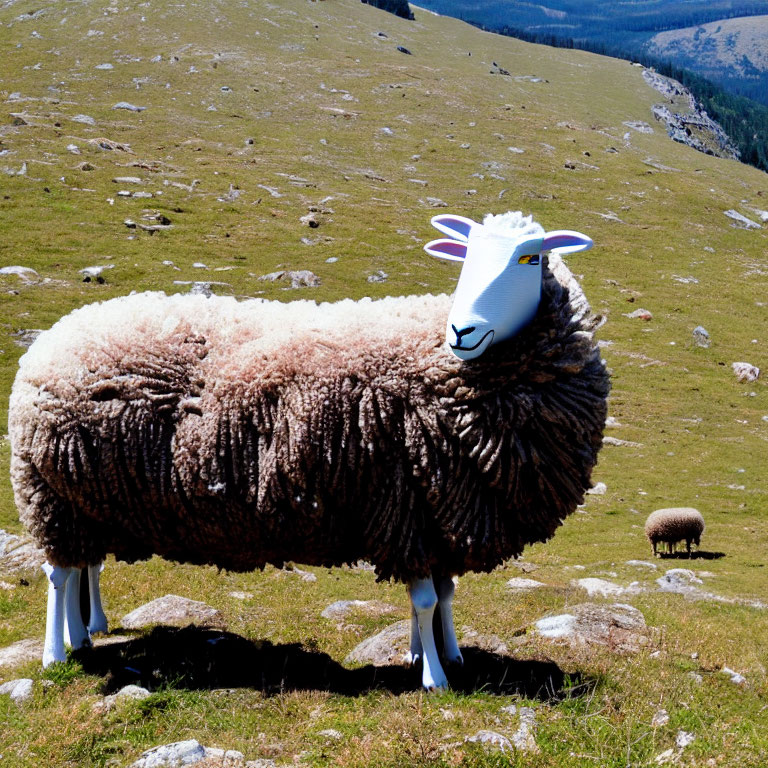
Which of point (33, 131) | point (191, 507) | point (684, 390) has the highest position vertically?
point (191, 507)

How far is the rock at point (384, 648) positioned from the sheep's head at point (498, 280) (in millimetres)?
3140

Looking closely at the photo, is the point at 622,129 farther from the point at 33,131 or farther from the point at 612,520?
the point at 612,520

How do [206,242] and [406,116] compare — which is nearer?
[206,242]

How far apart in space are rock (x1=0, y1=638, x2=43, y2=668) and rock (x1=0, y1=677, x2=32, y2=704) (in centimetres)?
92

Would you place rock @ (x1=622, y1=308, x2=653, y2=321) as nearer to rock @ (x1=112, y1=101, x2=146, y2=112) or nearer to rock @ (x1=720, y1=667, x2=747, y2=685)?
rock @ (x1=720, y1=667, x2=747, y2=685)

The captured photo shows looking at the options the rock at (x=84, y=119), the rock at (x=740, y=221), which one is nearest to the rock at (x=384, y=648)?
the rock at (x=740, y=221)

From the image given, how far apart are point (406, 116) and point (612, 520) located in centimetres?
6347

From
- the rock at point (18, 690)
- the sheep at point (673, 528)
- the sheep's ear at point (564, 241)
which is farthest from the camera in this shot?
the sheep at point (673, 528)

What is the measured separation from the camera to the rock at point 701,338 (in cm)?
3925

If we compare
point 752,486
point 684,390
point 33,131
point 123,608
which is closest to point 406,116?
point 33,131

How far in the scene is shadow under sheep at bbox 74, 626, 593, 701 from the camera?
23.2 feet

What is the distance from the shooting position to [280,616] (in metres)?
9.73

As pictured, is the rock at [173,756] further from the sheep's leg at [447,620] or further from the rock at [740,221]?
the rock at [740,221]

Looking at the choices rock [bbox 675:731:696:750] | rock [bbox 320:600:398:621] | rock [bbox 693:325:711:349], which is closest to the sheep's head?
rock [bbox 675:731:696:750]
